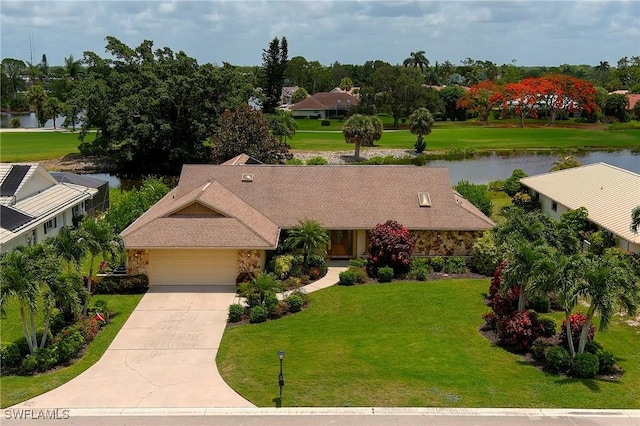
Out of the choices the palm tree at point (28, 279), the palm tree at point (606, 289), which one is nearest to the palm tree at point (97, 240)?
the palm tree at point (28, 279)

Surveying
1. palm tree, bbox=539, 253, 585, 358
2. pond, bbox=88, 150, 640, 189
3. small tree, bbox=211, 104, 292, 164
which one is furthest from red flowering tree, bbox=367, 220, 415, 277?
pond, bbox=88, 150, 640, 189

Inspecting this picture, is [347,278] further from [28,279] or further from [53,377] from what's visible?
[28,279]

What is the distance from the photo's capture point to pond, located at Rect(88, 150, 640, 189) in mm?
62406

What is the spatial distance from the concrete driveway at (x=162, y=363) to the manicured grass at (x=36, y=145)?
50577 millimetres

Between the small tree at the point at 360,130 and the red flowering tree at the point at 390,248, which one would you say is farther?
the small tree at the point at 360,130

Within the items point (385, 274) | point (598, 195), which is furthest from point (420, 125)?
point (385, 274)

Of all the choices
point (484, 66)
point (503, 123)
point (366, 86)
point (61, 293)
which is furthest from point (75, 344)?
point (484, 66)

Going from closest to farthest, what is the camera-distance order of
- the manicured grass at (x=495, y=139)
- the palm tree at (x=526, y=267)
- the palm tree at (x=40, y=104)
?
the palm tree at (x=526, y=267), the manicured grass at (x=495, y=139), the palm tree at (x=40, y=104)

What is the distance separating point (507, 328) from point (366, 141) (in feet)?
162

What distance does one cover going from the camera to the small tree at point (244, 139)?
49906mm

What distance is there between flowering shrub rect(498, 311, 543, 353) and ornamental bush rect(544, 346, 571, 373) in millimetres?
1374

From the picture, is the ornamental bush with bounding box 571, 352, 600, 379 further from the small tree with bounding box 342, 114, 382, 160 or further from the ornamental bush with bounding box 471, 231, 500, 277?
→ the small tree with bounding box 342, 114, 382, 160

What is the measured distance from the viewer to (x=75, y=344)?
21375 mm

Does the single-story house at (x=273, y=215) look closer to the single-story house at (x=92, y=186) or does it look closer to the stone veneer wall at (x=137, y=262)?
the stone veneer wall at (x=137, y=262)
